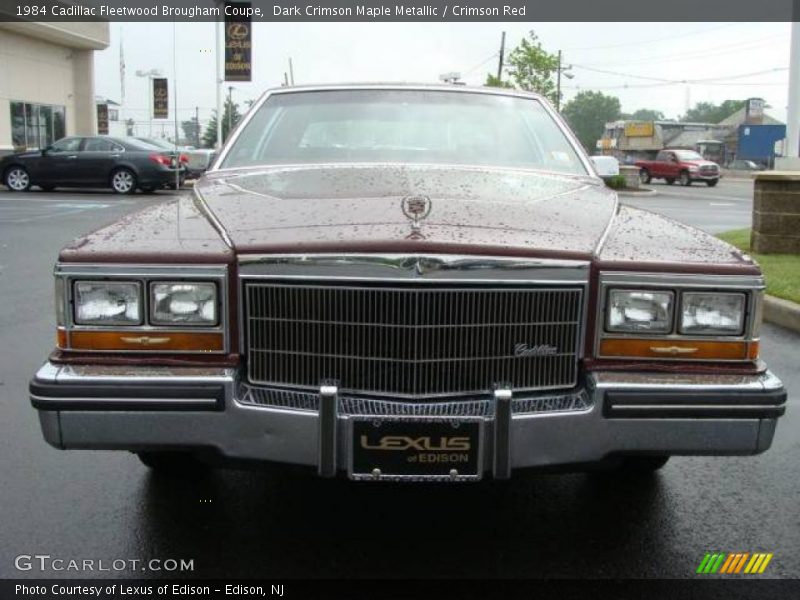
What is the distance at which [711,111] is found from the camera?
5704 inches

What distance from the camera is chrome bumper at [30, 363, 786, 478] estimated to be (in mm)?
2551

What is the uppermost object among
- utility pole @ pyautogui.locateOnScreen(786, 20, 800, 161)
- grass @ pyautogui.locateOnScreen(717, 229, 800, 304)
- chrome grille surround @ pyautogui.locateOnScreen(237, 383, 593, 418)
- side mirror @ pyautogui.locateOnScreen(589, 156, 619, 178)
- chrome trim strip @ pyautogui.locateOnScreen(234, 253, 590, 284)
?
utility pole @ pyautogui.locateOnScreen(786, 20, 800, 161)

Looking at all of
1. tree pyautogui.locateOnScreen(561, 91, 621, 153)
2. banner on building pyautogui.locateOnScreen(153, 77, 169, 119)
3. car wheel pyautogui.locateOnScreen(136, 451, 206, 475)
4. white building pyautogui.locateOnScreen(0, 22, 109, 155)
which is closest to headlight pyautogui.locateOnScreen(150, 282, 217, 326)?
car wheel pyautogui.locateOnScreen(136, 451, 206, 475)

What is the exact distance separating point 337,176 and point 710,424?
186 cm

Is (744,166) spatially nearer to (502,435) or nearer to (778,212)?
(778,212)

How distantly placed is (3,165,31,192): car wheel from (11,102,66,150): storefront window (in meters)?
6.54

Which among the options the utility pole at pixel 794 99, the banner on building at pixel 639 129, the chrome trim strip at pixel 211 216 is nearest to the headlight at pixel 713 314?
the chrome trim strip at pixel 211 216

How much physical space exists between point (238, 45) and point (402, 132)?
24400mm

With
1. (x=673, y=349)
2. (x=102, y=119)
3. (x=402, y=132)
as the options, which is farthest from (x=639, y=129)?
(x=673, y=349)

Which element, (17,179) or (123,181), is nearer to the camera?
(123,181)

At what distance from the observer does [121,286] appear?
8.89 ft

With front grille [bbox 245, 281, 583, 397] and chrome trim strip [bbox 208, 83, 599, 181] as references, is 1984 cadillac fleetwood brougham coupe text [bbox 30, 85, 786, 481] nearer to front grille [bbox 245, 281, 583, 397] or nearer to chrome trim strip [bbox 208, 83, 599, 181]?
front grille [bbox 245, 281, 583, 397]

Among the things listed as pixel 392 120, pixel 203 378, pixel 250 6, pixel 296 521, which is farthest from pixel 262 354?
pixel 250 6

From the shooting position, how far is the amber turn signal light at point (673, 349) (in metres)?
2.76
